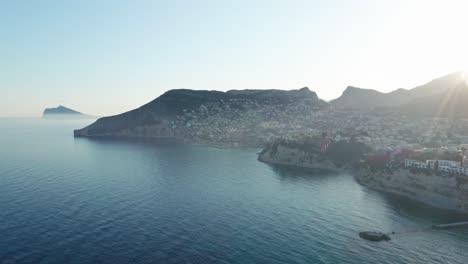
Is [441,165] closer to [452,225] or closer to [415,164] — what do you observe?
[415,164]

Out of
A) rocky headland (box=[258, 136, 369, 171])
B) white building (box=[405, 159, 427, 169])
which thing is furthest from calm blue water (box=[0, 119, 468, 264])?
rocky headland (box=[258, 136, 369, 171])

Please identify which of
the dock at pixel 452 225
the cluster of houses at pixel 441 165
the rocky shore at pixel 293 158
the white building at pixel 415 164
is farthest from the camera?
the rocky shore at pixel 293 158

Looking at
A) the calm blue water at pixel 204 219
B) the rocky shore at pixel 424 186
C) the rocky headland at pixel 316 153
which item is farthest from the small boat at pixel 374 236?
the rocky headland at pixel 316 153

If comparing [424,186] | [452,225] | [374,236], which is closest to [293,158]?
[424,186]

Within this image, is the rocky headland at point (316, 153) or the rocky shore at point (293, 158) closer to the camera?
the rocky headland at point (316, 153)

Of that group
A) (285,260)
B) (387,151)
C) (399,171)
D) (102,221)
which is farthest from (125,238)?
(387,151)

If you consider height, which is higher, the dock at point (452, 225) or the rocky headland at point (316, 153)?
the rocky headland at point (316, 153)

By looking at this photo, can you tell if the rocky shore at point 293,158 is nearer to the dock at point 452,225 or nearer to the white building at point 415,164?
the white building at point 415,164
